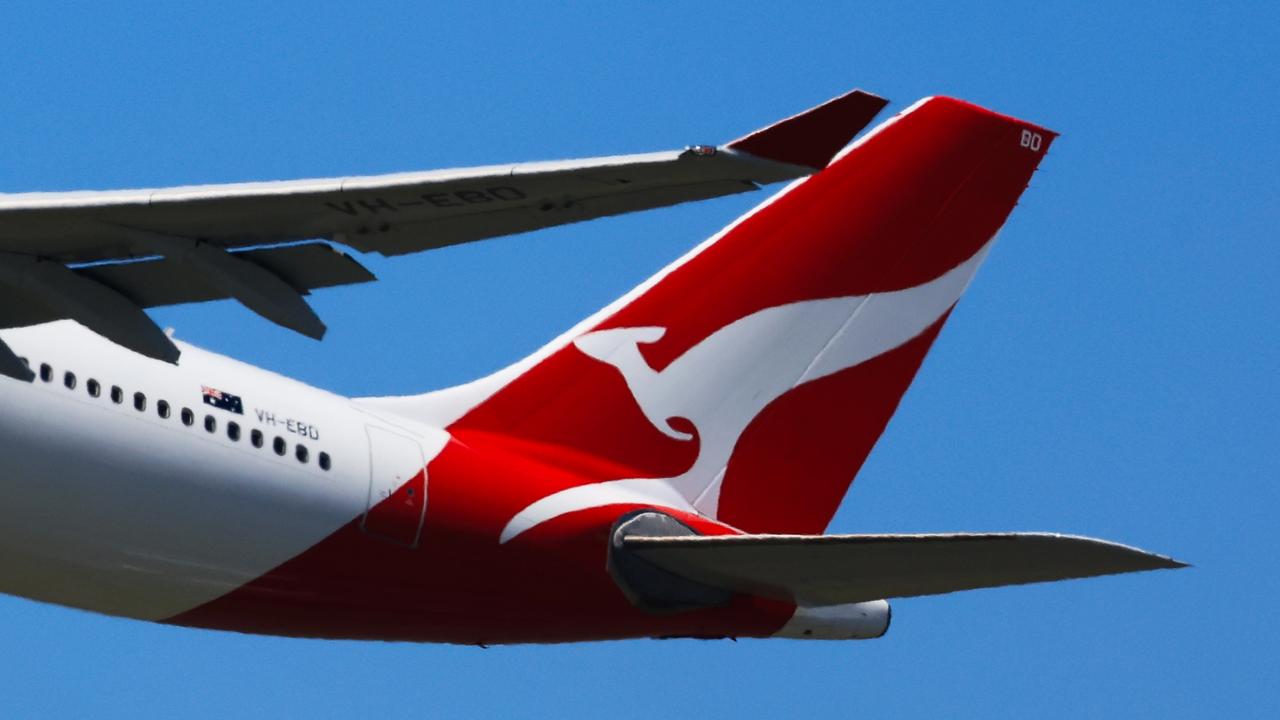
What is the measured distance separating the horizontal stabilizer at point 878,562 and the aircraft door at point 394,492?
5.89ft

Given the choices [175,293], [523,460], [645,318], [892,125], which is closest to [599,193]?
[175,293]

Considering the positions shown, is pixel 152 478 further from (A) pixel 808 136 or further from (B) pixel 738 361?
(A) pixel 808 136

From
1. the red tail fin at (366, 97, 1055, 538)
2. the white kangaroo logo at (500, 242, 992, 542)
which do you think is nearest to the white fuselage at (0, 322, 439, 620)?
the red tail fin at (366, 97, 1055, 538)

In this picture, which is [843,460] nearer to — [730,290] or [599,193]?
[730,290]

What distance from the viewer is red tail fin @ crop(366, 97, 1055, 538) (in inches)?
746

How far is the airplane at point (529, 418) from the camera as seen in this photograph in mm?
12570

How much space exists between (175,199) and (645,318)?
7.50 m

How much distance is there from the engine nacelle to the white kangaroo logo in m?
1.50

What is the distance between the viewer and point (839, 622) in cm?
1830

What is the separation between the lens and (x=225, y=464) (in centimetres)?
1602

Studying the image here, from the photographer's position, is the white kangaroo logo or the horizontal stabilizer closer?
the horizontal stabilizer

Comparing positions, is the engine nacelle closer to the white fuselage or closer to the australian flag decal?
the white fuselage

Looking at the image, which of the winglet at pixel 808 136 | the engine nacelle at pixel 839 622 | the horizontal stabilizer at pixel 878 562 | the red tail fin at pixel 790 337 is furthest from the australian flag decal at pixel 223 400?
the winglet at pixel 808 136

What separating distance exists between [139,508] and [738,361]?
19.3ft
